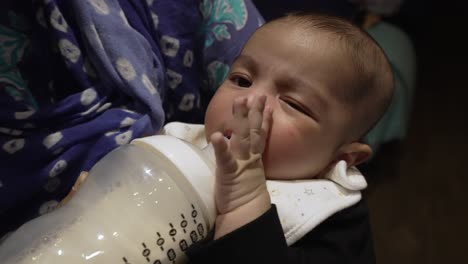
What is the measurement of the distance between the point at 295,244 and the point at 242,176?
0.19 meters

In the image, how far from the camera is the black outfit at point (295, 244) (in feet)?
1.96

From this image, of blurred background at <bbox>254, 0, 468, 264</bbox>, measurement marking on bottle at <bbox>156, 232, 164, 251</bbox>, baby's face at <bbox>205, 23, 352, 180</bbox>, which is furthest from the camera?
blurred background at <bbox>254, 0, 468, 264</bbox>

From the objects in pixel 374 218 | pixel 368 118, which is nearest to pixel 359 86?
pixel 368 118

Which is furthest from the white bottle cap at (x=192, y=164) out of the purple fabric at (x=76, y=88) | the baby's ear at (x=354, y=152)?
the baby's ear at (x=354, y=152)

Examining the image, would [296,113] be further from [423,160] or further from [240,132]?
[423,160]

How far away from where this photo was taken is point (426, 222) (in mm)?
1738

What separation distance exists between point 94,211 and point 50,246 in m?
0.06

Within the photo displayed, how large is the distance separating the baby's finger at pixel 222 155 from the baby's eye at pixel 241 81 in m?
0.24

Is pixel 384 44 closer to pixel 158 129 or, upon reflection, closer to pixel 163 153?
pixel 158 129

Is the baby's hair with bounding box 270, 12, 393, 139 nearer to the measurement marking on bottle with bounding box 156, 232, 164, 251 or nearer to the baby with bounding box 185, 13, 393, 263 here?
the baby with bounding box 185, 13, 393, 263

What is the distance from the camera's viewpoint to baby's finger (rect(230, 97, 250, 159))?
1.99 ft

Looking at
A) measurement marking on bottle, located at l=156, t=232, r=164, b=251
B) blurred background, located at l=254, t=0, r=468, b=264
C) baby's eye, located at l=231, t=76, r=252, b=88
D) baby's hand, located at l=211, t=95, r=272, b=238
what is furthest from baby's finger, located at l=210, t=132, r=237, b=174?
blurred background, located at l=254, t=0, r=468, b=264

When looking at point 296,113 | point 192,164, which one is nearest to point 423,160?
point 296,113

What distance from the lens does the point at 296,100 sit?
744mm
